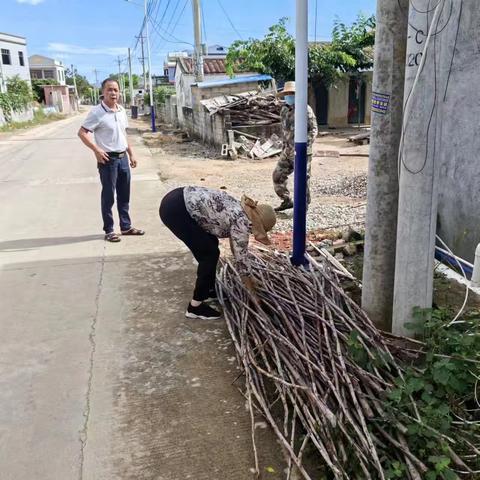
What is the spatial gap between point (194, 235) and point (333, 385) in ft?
5.29

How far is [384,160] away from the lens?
310cm

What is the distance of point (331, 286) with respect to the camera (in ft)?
12.0

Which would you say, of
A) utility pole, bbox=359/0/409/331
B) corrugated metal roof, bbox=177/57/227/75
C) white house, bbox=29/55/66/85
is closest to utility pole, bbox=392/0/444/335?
utility pole, bbox=359/0/409/331

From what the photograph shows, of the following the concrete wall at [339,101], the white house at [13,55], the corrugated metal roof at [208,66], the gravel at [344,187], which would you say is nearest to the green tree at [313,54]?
the concrete wall at [339,101]

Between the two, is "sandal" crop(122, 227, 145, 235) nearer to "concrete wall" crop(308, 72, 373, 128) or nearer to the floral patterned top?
the floral patterned top

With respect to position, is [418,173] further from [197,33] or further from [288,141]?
[197,33]

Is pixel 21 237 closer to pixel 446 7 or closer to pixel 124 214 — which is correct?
pixel 124 214

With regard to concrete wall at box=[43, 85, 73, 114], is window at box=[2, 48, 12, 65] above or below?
above

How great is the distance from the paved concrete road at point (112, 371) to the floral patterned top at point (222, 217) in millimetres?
669

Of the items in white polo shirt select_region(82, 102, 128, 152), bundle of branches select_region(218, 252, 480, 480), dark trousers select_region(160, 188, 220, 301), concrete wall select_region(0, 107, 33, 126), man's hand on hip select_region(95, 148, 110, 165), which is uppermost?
concrete wall select_region(0, 107, 33, 126)

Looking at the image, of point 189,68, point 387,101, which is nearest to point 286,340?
point 387,101

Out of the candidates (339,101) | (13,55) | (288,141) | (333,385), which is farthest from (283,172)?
(13,55)

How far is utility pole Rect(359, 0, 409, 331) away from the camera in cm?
290

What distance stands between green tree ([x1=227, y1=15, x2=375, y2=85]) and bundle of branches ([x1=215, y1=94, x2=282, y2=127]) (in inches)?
193
